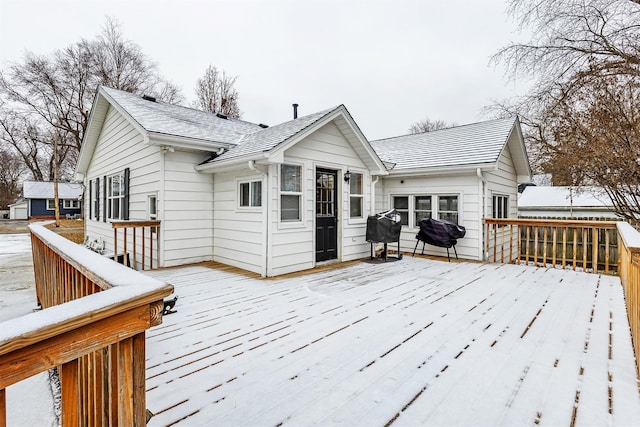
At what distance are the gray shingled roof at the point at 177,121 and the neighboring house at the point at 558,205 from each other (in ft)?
48.5

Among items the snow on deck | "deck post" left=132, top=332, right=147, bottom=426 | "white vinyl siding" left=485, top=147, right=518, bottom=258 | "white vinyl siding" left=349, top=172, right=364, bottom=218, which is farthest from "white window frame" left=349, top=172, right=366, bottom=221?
"deck post" left=132, top=332, right=147, bottom=426

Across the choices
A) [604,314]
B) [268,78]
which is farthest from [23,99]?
[604,314]

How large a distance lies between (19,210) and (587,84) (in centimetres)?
4546

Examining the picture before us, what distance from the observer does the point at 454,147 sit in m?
8.23

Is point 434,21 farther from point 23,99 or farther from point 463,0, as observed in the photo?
point 23,99

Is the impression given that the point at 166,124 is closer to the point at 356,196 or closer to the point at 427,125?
the point at 356,196

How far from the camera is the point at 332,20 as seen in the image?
33.0ft

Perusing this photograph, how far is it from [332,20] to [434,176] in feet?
20.8

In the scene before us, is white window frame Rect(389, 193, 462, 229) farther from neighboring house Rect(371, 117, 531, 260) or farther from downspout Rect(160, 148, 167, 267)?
downspout Rect(160, 148, 167, 267)

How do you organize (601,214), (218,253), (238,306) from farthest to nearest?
1. (601,214)
2. (218,253)
3. (238,306)

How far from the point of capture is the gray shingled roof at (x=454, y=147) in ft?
23.9

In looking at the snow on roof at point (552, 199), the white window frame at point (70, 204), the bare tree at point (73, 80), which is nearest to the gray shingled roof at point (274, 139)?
the snow on roof at point (552, 199)

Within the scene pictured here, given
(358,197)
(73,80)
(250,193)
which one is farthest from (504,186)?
(73,80)

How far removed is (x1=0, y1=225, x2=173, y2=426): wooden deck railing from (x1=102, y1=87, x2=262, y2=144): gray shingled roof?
5.15 metres
